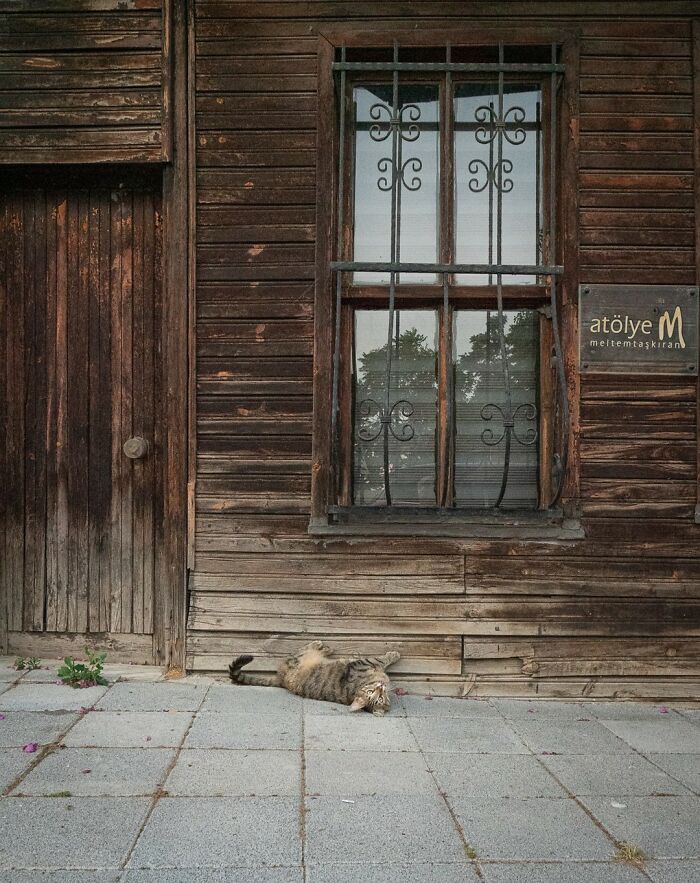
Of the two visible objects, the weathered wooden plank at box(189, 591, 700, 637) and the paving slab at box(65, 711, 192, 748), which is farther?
the weathered wooden plank at box(189, 591, 700, 637)

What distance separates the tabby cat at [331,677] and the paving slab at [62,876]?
66.1 inches

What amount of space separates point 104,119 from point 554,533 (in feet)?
11.3

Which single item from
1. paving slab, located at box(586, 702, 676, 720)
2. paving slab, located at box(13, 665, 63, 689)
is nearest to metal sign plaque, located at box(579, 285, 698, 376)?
paving slab, located at box(586, 702, 676, 720)

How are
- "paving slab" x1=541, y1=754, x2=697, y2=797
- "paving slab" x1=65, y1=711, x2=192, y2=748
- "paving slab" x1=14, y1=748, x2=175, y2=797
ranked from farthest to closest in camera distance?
"paving slab" x1=65, y1=711, x2=192, y2=748
"paving slab" x1=541, y1=754, x2=697, y2=797
"paving slab" x1=14, y1=748, x2=175, y2=797

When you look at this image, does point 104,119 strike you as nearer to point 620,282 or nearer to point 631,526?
point 620,282

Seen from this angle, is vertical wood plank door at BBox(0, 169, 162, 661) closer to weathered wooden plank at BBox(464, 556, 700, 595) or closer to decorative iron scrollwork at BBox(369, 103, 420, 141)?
decorative iron scrollwork at BBox(369, 103, 420, 141)

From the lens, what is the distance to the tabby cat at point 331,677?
3.77 meters

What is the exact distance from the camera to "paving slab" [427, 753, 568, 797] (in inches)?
113

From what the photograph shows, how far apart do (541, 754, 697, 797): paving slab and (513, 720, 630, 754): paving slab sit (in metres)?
0.08

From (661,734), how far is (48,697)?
3.07m

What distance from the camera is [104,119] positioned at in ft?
14.0

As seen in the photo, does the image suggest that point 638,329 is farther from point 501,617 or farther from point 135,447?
point 135,447

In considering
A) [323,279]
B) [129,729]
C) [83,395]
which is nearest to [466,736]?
[129,729]

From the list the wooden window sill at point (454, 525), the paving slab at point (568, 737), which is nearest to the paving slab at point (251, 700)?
the wooden window sill at point (454, 525)
